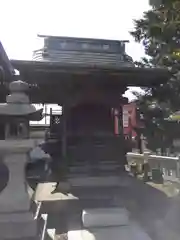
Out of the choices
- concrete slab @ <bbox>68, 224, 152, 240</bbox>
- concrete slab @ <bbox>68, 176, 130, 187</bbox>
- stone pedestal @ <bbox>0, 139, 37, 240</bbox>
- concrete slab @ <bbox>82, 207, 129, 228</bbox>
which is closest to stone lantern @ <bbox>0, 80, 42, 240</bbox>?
stone pedestal @ <bbox>0, 139, 37, 240</bbox>

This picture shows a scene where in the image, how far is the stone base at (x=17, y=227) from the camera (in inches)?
226

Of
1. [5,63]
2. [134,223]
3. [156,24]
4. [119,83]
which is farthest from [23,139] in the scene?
[156,24]

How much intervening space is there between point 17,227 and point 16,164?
103 cm

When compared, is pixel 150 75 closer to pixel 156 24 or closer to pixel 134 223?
pixel 134 223

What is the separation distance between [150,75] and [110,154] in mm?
2701

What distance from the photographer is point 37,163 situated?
15.1 m

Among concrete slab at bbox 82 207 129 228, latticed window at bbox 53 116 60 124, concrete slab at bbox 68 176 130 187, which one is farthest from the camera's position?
latticed window at bbox 53 116 60 124

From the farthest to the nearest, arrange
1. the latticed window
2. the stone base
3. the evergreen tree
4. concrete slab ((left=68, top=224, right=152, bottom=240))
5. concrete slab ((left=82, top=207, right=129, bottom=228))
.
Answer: the evergreen tree < the latticed window < concrete slab ((left=82, top=207, right=129, bottom=228)) < concrete slab ((left=68, top=224, right=152, bottom=240)) < the stone base

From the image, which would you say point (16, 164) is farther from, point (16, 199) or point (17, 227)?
point (17, 227)

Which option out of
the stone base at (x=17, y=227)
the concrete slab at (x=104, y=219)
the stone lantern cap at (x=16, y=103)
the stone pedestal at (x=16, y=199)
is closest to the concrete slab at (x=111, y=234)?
the concrete slab at (x=104, y=219)

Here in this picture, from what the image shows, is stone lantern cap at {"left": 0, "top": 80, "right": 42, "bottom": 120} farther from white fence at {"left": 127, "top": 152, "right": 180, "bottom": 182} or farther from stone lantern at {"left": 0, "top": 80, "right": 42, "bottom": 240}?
white fence at {"left": 127, "top": 152, "right": 180, "bottom": 182}

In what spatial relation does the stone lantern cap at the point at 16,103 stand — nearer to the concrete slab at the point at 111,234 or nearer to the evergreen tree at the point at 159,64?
the concrete slab at the point at 111,234

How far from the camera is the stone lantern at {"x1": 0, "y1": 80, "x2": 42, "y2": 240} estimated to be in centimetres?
577

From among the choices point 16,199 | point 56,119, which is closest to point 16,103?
point 16,199
